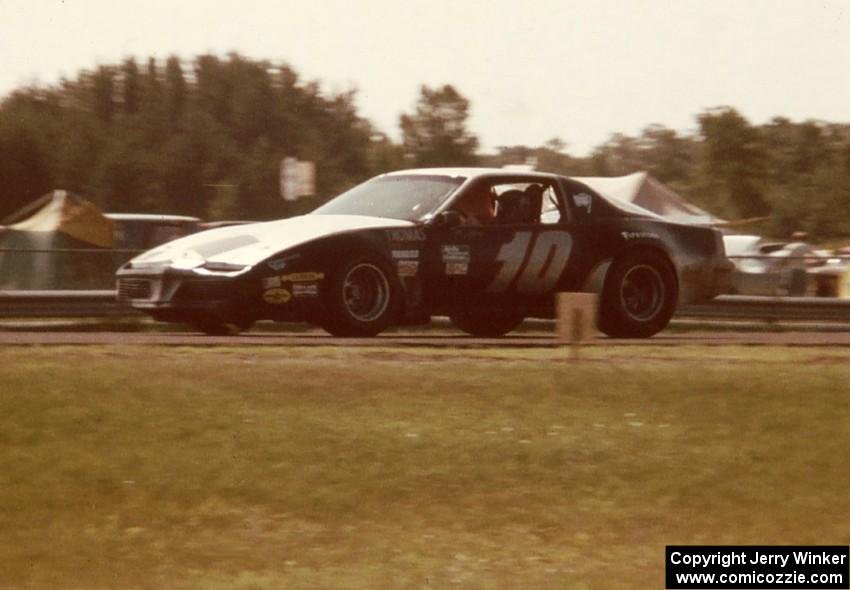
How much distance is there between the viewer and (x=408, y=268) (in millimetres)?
13812

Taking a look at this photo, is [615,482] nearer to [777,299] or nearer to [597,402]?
[597,402]

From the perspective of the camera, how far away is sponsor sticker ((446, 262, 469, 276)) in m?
14.1

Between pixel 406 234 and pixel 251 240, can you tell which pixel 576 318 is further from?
pixel 251 240

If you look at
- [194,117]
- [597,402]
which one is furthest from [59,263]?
[194,117]

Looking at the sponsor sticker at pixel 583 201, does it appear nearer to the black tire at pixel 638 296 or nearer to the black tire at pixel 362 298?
the black tire at pixel 638 296

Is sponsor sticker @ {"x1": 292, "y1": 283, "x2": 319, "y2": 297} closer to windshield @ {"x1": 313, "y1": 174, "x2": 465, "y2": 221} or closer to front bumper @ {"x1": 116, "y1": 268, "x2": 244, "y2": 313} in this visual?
front bumper @ {"x1": 116, "y1": 268, "x2": 244, "y2": 313}

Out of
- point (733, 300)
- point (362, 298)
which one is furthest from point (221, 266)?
point (733, 300)

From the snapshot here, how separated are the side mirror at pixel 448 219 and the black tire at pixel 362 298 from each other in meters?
0.61

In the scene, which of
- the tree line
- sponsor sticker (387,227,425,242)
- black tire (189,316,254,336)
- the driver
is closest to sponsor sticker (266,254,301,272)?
black tire (189,316,254,336)

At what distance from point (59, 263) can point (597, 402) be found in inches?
460

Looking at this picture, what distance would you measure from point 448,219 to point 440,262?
1.08 ft

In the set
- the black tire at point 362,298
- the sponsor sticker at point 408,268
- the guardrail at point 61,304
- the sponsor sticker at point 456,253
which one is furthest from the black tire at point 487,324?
the guardrail at point 61,304

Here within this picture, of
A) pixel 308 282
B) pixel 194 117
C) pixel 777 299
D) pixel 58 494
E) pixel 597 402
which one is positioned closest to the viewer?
pixel 58 494

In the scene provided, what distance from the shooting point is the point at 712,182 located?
311ft
